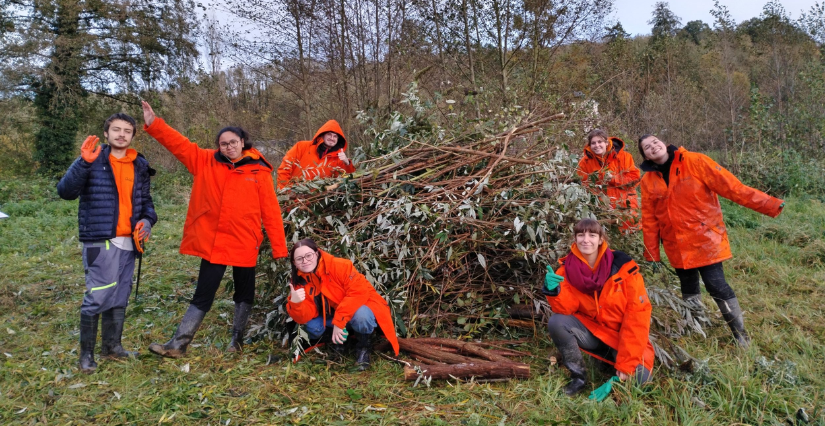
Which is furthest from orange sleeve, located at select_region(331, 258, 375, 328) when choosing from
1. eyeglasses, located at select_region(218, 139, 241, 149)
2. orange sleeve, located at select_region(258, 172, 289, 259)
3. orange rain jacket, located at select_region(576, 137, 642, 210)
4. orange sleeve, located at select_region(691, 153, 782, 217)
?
orange sleeve, located at select_region(691, 153, 782, 217)

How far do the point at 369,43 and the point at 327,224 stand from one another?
622 cm

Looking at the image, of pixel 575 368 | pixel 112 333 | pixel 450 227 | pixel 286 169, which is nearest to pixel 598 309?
pixel 575 368

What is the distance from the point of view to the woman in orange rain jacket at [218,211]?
11.1 feet

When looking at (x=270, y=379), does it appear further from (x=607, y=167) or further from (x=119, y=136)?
(x=607, y=167)

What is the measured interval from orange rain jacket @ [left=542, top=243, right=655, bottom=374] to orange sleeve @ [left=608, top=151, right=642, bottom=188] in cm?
153

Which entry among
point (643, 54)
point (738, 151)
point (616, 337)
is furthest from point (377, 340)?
point (643, 54)

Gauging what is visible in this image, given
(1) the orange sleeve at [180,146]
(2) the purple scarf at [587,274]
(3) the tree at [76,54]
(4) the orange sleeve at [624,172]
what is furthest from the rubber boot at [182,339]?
(3) the tree at [76,54]

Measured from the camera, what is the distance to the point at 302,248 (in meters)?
3.22

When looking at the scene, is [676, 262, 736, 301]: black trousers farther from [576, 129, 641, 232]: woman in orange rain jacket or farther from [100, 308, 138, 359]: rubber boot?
[100, 308, 138, 359]: rubber boot

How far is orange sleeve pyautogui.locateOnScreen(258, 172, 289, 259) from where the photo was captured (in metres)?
3.56

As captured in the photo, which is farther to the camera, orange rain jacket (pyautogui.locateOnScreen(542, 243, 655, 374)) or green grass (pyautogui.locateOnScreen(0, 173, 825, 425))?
orange rain jacket (pyautogui.locateOnScreen(542, 243, 655, 374))

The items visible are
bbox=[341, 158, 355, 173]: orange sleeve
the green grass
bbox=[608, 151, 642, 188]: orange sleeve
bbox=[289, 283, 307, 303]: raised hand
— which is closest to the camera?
the green grass

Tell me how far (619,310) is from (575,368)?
1.37ft

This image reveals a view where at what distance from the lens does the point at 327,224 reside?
13.4 feet
